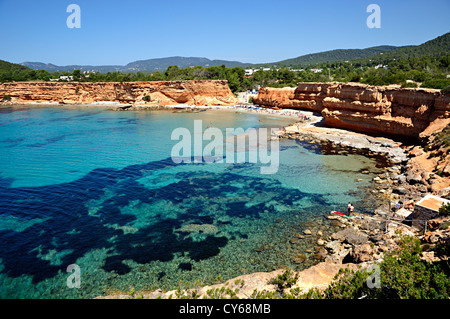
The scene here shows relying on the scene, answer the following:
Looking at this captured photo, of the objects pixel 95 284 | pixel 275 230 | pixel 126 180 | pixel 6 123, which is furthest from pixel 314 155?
pixel 6 123

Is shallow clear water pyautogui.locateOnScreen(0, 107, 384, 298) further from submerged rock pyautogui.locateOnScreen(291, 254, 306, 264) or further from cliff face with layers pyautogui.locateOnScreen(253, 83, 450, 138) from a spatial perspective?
cliff face with layers pyautogui.locateOnScreen(253, 83, 450, 138)

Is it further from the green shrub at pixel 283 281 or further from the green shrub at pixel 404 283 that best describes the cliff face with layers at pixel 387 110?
the green shrub at pixel 283 281

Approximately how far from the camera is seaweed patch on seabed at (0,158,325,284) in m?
11.9

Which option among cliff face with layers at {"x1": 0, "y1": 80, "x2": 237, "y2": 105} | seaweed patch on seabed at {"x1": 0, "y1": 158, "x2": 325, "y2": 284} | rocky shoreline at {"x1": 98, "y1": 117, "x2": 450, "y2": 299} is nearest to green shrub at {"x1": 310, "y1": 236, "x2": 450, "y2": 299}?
rocky shoreline at {"x1": 98, "y1": 117, "x2": 450, "y2": 299}

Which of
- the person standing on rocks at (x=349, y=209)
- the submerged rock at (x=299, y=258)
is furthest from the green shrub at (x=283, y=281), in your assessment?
the person standing on rocks at (x=349, y=209)

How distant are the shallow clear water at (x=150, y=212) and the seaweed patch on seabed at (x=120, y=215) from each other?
0.07m

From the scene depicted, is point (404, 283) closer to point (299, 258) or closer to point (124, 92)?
point (299, 258)

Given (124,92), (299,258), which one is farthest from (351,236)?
(124,92)

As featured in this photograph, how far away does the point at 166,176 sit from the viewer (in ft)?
72.0

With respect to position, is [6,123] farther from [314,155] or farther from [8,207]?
[314,155]

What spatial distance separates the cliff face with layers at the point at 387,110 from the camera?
2503 cm

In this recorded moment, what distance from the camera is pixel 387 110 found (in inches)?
1160

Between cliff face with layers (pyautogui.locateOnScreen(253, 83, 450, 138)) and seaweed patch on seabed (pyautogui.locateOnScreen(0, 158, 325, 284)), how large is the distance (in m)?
17.9

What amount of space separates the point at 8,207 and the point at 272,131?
3106 centimetres
